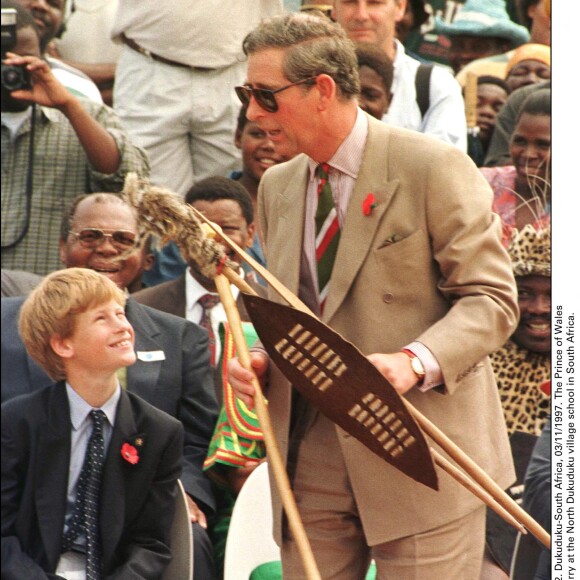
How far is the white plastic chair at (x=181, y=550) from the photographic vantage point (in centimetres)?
336

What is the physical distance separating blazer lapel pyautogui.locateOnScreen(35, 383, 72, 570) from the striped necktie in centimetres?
80

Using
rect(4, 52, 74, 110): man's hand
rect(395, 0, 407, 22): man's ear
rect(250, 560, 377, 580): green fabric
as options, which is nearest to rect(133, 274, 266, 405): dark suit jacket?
rect(250, 560, 377, 580): green fabric

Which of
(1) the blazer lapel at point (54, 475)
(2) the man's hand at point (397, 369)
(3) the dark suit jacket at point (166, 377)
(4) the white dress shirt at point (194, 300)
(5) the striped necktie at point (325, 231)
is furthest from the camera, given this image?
(4) the white dress shirt at point (194, 300)

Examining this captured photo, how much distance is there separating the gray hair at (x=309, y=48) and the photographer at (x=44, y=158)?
122 centimetres

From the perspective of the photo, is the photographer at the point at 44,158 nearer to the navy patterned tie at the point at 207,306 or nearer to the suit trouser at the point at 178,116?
the suit trouser at the point at 178,116

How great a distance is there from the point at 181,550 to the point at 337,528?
631mm

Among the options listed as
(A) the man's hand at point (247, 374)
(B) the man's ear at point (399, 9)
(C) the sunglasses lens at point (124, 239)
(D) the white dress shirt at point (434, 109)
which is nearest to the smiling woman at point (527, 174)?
(D) the white dress shirt at point (434, 109)

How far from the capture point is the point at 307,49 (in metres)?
2.87

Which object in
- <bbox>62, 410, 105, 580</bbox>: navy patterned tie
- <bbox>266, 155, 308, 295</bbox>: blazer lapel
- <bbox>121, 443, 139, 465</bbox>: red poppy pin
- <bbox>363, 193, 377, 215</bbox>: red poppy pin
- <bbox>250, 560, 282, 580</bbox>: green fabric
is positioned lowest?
<bbox>250, 560, 282, 580</bbox>: green fabric

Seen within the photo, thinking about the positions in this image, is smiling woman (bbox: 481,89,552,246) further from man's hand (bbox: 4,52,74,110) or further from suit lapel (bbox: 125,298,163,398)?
man's hand (bbox: 4,52,74,110)

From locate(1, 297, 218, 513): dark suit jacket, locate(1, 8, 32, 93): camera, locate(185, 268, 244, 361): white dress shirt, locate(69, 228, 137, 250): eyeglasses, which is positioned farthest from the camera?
locate(1, 8, 32, 93): camera

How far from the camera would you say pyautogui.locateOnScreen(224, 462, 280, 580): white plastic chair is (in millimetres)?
3449
